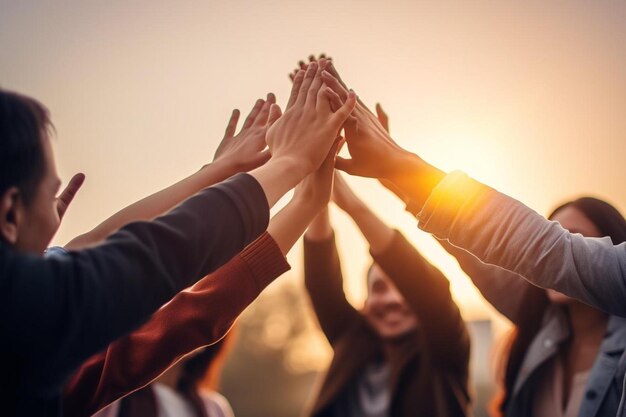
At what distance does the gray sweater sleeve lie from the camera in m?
1.49

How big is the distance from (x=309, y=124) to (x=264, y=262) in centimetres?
39

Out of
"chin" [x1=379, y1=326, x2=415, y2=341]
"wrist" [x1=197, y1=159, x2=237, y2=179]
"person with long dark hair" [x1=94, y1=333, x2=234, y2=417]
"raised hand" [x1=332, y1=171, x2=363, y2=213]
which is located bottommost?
"person with long dark hair" [x1=94, y1=333, x2=234, y2=417]

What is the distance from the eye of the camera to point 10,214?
43.6 inches

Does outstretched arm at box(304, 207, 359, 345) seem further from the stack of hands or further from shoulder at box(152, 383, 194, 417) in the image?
the stack of hands

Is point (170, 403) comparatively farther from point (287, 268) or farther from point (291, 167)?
point (291, 167)

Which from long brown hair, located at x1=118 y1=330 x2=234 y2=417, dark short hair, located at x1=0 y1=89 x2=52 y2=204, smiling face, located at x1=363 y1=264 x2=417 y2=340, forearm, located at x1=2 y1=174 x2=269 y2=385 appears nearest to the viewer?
forearm, located at x1=2 y1=174 x2=269 y2=385

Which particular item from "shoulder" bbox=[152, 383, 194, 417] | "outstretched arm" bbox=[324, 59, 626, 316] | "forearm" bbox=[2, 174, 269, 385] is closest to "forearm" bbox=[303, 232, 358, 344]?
"shoulder" bbox=[152, 383, 194, 417]

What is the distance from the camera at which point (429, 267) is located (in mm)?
3115

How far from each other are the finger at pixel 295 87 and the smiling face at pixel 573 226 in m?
1.30

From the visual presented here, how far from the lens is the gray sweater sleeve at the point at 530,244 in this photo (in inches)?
58.8

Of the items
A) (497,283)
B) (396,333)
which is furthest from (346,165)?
(396,333)

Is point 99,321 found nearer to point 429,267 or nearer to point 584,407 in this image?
point 584,407

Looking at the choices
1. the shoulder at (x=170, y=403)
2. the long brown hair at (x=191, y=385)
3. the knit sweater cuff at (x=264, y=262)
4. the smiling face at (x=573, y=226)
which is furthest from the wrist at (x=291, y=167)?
the shoulder at (x=170, y=403)

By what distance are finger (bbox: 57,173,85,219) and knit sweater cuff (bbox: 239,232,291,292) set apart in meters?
0.45
